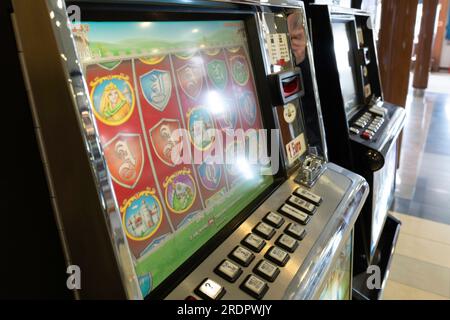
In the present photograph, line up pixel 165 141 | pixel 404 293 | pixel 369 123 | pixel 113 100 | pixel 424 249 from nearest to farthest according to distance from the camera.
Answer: pixel 113 100
pixel 165 141
pixel 369 123
pixel 404 293
pixel 424 249

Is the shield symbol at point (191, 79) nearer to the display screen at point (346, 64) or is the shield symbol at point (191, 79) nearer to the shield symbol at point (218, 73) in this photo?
the shield symbol at point (218, 73)

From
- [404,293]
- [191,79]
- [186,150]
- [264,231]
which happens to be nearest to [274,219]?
[264,231]

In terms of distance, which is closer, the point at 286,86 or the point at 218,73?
the point at 218,73

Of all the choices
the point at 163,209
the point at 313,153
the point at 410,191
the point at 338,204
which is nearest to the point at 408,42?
the point at 410,191

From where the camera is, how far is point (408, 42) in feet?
9.11

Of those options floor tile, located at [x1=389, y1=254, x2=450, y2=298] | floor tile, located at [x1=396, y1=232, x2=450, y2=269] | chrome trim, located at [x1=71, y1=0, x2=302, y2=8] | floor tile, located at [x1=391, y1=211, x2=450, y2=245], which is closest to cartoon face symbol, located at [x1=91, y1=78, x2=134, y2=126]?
chrome trim, located at [x1=71, y1=0, x2=302, y2=8]

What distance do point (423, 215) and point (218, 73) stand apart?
102 inches

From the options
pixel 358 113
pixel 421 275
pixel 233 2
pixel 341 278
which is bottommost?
pixel 421 275

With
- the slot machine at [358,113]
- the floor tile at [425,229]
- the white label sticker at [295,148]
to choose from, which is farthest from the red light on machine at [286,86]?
the floor tile at [425,229]

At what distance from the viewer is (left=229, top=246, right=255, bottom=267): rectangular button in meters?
0.75

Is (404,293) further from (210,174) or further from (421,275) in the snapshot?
(210,174)

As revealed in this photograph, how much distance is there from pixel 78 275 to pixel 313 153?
857mm

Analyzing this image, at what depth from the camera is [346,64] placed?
190cm

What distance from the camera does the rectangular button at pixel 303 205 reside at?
0.96 m
